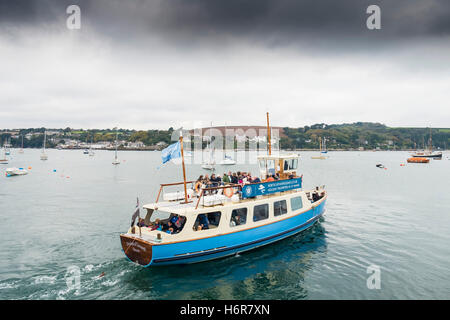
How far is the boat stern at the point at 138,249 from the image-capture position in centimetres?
1166

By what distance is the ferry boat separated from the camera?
12125 mm

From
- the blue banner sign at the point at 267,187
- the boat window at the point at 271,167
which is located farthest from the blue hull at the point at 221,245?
the boat window at the point at 271,167

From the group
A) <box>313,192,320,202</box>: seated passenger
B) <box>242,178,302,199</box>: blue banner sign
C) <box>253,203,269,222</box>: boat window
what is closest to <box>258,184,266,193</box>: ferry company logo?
<box>242,178,302,199</box>: blue banner sign

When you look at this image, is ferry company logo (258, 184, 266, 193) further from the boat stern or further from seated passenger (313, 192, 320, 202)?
seated passenger (313, 192, 320, 202)

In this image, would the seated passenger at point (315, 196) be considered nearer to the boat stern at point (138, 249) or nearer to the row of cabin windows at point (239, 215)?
the row of cabin windows at point (239, 215)

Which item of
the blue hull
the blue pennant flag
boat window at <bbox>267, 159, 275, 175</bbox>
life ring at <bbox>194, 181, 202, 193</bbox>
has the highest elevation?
the blue pennant flag

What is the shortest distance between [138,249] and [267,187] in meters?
8.11

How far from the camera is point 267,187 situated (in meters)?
15.8

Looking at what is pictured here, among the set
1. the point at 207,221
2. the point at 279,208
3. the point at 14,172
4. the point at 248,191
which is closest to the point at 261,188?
the point at 248,191

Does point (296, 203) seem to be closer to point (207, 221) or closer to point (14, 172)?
point (207, 221)

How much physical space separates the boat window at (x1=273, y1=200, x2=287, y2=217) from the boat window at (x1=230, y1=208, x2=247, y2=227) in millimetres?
2517

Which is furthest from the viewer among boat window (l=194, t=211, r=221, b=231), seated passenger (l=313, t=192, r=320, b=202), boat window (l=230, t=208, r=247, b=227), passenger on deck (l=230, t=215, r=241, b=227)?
seated passenger (l=313, t=192, r=320, b=202)
